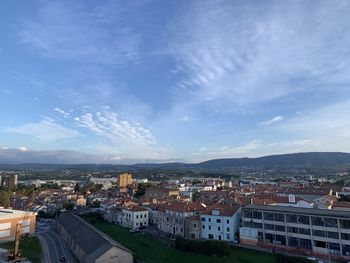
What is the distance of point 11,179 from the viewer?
5704 inches

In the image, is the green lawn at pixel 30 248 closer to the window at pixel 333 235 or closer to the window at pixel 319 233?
the window at pixel 319 233

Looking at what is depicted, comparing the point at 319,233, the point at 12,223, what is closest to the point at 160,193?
the point at 12,223

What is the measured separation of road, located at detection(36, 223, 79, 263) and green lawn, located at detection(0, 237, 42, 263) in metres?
0.79

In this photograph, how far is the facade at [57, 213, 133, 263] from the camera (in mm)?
35875

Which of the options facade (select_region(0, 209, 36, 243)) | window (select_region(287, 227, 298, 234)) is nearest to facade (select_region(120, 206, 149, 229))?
facade (select_region(0, 209, 36, 243))

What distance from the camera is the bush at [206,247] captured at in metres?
41.6

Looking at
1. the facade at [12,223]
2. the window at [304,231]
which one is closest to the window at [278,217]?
the window at [304,231]

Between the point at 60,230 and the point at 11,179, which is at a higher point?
the point at 11,179

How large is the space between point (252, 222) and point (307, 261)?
46.4 feet

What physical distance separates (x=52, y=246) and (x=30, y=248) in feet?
12.3

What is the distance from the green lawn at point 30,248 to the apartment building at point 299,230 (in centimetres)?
2943

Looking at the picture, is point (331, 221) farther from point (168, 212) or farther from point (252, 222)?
point (168, 212)

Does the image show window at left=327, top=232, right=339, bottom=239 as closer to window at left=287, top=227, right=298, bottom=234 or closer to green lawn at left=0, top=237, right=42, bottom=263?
window at left=287, top=227, right=298, bottom=234

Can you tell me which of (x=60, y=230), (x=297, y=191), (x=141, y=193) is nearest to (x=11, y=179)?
(x=141, y=193)
